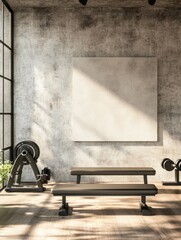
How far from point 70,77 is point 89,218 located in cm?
326

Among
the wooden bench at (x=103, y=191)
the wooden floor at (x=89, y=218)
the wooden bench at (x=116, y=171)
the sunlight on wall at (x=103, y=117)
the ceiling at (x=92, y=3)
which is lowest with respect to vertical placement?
the wooden floor at (x=89, y=218)

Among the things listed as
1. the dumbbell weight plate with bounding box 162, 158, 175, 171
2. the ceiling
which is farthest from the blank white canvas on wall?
the ceiling

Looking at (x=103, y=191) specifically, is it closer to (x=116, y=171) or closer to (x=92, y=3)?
(x=116, y=171)

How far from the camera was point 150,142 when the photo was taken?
7453 mm

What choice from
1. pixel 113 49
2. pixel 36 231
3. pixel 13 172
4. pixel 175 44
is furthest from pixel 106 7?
pixel 36 231

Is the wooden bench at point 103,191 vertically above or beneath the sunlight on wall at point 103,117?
beneath

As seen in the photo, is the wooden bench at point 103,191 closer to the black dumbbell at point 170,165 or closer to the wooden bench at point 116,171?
the wooden bench at point 116,171

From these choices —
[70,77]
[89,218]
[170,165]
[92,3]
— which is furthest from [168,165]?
[92,3]

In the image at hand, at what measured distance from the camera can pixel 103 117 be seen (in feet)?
24.3

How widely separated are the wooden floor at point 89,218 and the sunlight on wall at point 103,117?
1.45m

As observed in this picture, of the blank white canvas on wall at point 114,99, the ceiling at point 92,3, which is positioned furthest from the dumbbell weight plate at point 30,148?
the ceiling at point 92,3

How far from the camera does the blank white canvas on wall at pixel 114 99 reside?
7391 mm

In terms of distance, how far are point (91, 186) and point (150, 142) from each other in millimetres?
2640

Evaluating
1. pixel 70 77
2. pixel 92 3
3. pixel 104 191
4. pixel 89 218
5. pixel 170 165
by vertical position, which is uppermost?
pixel 92 3
